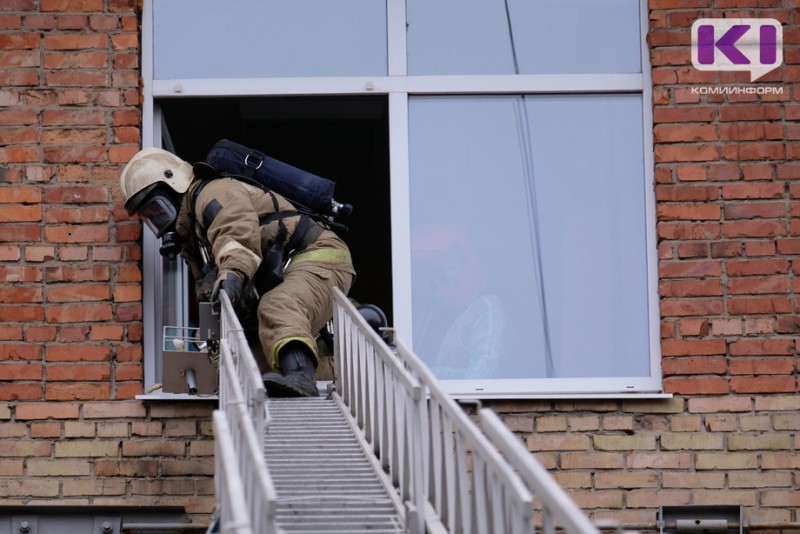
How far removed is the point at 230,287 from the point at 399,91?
1.76 metres

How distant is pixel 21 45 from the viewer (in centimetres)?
738

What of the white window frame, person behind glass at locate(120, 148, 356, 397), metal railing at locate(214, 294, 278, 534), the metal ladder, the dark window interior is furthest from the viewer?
the dark window interior

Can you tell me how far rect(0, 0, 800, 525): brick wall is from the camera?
712 centimetres

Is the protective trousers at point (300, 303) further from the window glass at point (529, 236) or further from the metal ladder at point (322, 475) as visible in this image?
the window glass at point (529, 236)

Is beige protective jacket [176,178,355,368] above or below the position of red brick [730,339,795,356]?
above

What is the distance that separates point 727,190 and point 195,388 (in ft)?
9.20

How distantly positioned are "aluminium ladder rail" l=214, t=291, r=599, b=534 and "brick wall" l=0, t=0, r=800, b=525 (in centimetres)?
128

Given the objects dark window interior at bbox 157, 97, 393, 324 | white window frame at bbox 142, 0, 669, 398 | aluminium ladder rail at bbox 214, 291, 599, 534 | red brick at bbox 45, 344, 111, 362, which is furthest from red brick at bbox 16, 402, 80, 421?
dark window interior at bbox 157, 97, 393, 324

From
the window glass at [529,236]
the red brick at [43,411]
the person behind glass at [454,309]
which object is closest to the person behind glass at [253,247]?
the person behind glass at [454,309]

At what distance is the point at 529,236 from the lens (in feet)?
24.8

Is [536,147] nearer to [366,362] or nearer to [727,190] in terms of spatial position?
[727,190]

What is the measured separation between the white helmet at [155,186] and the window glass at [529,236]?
1250 mm

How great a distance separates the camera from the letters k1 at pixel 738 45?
7.51 m

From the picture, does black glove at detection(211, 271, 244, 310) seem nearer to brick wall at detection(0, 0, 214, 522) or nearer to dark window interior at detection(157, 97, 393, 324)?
brick wall at detection(0, 0, 214, 522)
